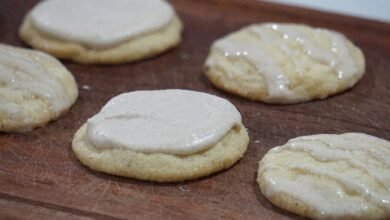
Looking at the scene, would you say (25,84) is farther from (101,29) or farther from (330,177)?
(330,177)

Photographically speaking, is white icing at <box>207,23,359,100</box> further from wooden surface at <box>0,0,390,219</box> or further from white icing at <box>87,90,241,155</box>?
white icing at <box>87,90,241,155</box>

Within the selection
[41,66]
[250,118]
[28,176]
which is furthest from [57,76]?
[250,118]

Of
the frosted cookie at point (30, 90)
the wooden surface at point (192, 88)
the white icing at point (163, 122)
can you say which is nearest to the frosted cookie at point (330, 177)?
the wooden surface at point (192, 88)

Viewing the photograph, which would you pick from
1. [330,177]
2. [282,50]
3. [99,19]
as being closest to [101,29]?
[99,19]

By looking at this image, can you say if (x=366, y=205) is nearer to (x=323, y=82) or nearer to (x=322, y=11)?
(x=323, y=82)

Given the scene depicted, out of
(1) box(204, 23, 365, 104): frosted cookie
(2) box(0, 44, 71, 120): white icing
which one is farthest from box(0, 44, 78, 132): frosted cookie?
(1) box(204, 23, 365, 104): frosted cookie
